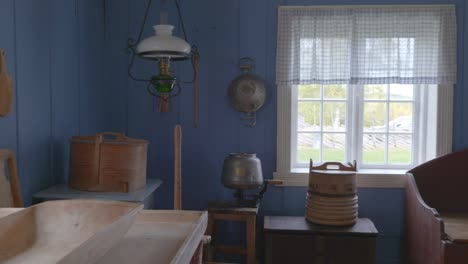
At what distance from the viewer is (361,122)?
10.9 ft

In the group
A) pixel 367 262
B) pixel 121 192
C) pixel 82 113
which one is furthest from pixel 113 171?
pixel 367 262

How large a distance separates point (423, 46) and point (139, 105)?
2101 mm

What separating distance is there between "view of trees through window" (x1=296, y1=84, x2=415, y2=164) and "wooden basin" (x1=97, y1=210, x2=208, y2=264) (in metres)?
2.08

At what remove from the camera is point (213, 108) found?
3.29 metres

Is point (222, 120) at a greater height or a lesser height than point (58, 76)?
lesser

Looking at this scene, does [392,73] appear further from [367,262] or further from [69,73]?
[69,73]

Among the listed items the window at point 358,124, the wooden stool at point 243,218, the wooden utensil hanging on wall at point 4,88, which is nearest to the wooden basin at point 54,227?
the wooden utensil hanging on wall at point 4,88

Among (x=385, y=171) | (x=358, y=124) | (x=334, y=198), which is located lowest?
(x=334, y=198)

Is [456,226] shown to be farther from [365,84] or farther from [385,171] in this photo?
[365,84]

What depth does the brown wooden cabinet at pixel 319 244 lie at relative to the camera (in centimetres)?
→ 271

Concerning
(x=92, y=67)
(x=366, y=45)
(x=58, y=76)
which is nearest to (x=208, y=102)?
(x=92, y=67)

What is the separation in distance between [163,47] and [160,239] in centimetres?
134

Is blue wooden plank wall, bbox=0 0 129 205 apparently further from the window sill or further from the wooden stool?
the window sill

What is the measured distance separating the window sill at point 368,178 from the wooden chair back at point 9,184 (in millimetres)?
1797
